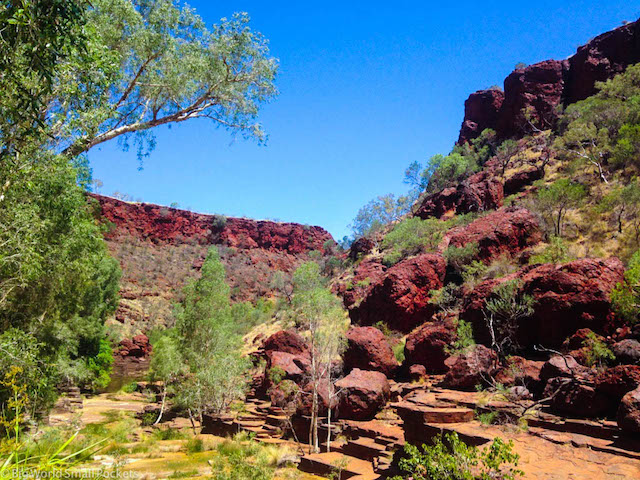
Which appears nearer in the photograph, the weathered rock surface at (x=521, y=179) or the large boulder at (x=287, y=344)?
the large boulder at (x=287, y=344)

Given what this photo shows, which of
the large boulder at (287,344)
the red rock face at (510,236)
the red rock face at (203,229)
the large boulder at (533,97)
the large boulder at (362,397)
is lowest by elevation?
the large boulder at (362,397)

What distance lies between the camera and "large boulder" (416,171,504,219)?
3556 cm

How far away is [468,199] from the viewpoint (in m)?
37.2

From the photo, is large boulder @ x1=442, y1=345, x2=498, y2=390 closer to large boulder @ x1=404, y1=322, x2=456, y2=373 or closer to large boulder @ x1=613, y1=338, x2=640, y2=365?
large boulder @ x1=404, y1=322, x2=456, y2=373

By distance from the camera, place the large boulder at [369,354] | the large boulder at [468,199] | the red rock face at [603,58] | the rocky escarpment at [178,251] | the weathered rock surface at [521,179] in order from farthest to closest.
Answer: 1. the rocky escarpment at [178,251]
2. the red rock face at [603,58]
3. the weathered rock surface at [521,179]
4. the large boulder at [468,199]
5. the large boulder at [369,354]

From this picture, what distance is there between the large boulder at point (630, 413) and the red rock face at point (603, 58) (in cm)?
5018

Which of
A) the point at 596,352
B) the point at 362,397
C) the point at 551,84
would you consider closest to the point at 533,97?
the point at 551,84

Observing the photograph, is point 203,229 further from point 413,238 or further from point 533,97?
point 533,97

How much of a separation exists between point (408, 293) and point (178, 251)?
193 ft

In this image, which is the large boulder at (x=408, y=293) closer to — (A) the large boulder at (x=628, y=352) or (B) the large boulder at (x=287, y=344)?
(B) the large boulder at (x=287, y=344)

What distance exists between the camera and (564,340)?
48.2ft

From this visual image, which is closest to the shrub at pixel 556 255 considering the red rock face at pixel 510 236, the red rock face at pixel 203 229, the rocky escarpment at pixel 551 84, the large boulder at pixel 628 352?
the red rock face at pixel 510 236

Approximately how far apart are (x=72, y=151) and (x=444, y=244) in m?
27.2

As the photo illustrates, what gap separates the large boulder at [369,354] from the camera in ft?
67.4
